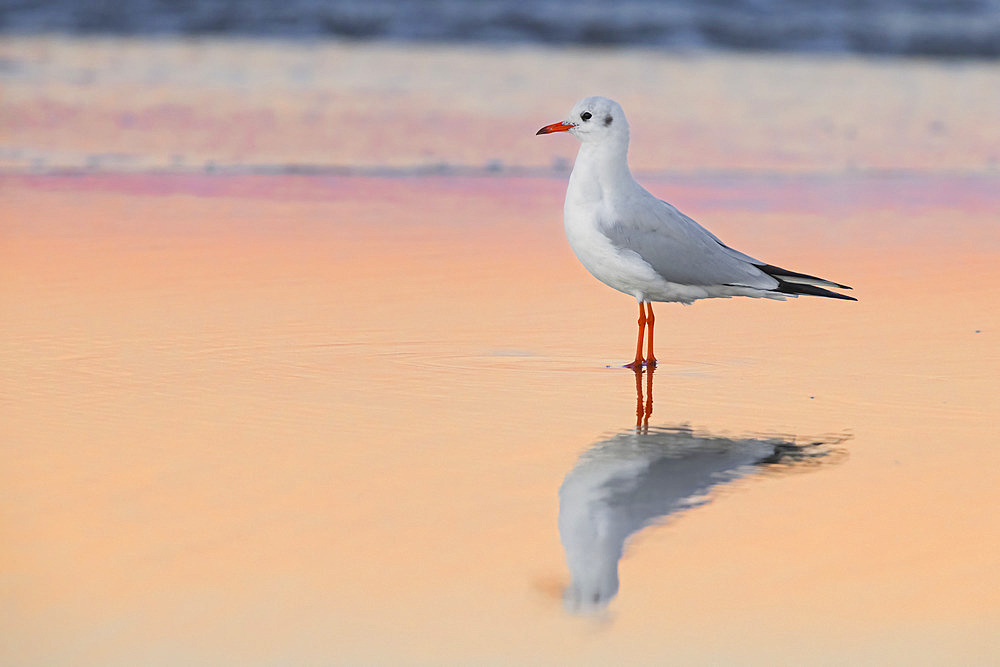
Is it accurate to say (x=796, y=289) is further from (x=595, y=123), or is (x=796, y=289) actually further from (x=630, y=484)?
(x=630, y=484)

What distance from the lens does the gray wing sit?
510 cm

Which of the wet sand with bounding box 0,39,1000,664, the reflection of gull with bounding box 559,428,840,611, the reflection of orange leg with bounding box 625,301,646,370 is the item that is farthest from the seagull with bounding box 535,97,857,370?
the reflection of gull with bounding box 559,428,840,611

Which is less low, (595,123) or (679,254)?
(595,123)

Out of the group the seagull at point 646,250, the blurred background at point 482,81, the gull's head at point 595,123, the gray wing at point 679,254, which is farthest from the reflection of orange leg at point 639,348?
the blurred background at point 482,81

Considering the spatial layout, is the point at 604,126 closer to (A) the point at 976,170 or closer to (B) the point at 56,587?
(B) the point at 56,587

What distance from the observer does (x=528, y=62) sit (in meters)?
13.4

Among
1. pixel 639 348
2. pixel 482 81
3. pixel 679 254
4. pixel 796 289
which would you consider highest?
pixel 482 81

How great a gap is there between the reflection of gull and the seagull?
1.05 metres

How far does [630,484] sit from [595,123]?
2.15m

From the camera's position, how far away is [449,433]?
406 cm

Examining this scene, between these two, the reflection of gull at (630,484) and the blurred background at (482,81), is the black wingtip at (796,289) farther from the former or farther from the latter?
the blurred background at (482,81)

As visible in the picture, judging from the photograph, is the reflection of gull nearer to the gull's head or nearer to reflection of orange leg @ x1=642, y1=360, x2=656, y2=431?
reflection of orange leg @ x1=642, y1=360, x2=656, y2=431

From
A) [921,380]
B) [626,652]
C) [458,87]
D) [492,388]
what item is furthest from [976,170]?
[626,652]

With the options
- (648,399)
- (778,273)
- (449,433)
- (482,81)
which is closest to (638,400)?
(648,399)
